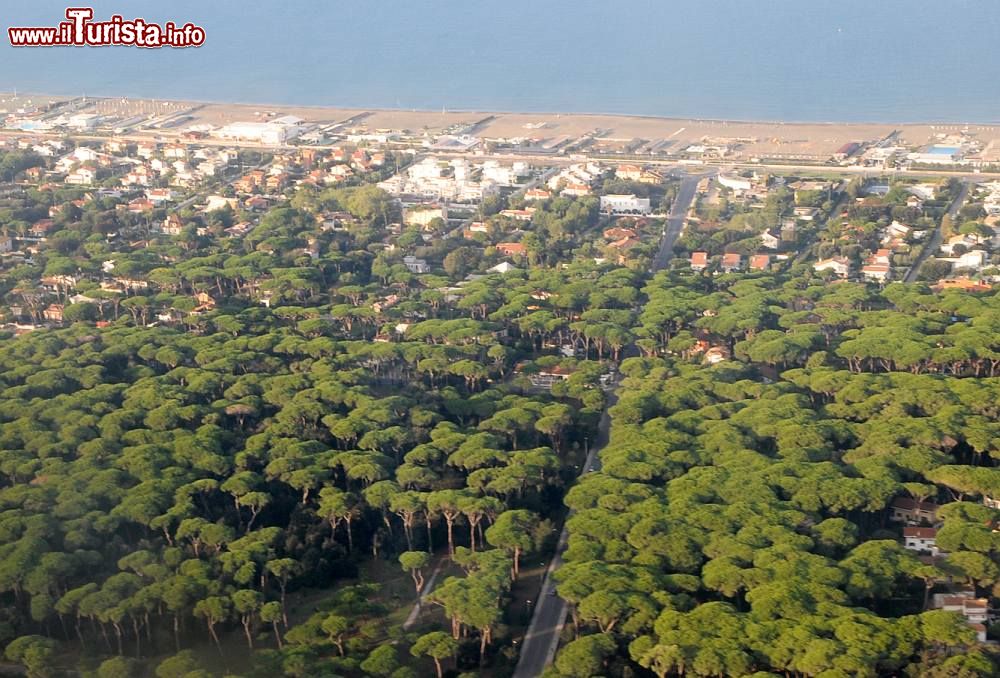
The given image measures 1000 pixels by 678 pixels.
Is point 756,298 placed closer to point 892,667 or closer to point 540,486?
point 540,486

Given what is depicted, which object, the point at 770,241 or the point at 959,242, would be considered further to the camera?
the point at 770,241

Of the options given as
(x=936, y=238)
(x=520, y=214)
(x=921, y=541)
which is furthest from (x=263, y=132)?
(x=921, y=541)

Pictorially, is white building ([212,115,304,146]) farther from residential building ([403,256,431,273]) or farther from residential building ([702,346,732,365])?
residential building ([702,346,732,365])

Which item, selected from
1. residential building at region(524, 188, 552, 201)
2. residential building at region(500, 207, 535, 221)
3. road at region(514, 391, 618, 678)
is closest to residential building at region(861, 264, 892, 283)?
residential building at region(500, 207, 535, 221)

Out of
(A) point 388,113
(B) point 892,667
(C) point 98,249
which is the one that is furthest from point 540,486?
(A) point 388,113

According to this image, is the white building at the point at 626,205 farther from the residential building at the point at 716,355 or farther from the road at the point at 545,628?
the road at the point at 545,628

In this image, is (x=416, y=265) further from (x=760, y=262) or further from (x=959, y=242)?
(x=959, y=242)
